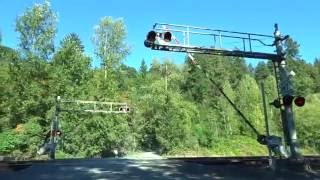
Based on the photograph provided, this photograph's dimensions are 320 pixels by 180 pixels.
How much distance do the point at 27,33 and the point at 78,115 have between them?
1076 centimetres

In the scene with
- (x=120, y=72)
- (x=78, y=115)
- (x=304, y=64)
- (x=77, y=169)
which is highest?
(x=304, y=64)

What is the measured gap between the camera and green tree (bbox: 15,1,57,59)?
2233 inches

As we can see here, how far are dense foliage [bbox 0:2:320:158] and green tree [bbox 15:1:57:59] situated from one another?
4.3 inches

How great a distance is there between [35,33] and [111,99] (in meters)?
11.3

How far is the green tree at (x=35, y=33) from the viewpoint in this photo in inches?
2233

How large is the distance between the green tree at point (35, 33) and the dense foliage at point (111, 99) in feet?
0.36

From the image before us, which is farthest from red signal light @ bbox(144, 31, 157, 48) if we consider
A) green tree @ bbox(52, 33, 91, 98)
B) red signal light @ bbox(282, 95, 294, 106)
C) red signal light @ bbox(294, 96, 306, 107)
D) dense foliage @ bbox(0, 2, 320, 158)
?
green tree @ bbox(52, 33, 91, 98)

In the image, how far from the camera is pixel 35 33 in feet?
187

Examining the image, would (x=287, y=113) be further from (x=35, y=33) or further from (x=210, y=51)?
(x=35, y=33)

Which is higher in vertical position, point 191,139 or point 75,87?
point 75,87

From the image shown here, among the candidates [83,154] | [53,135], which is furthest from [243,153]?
[53,135]

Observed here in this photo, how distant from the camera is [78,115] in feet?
189

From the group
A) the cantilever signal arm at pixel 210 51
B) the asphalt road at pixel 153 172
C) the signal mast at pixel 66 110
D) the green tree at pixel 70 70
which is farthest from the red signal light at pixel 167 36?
the green tree at pixel 70 70

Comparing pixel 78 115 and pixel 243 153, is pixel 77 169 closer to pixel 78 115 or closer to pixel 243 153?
pixel 78 115
